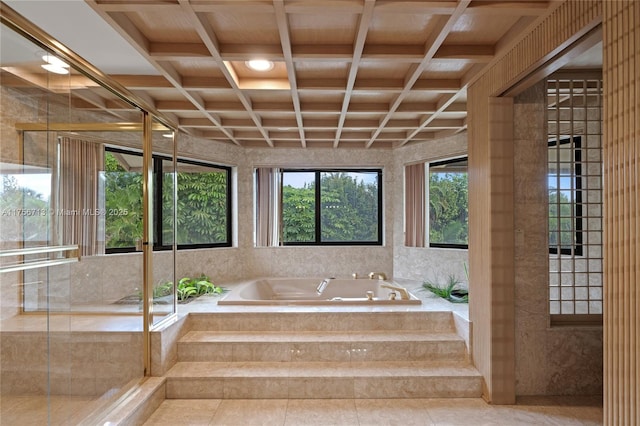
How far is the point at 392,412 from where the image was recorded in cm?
258

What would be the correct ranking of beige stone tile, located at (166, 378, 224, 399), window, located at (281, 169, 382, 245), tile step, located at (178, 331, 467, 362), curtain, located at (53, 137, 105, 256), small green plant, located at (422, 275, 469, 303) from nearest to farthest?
curtain, located at (53, 137, 105, 256) < beige stone tile, located at (166, 378, 224, 399) < tile step, located at (178, 331, 467, 362) < small green plant, located at (422, 275, 469, 303) < window, located at (281, 169, 382, 245)

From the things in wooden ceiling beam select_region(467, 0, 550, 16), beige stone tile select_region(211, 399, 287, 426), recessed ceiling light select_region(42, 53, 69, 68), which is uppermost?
wooden ceiling beam select_region(467, 0, 550, 16)

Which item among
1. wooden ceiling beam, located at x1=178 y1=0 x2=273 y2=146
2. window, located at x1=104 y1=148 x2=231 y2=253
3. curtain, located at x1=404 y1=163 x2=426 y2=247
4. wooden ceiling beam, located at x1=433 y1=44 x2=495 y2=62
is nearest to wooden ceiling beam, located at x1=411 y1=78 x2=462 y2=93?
wooden ceiling beam, located at x1=433 y1=44 x2=495 y2=62

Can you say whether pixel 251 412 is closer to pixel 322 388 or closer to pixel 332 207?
pixel 322 388

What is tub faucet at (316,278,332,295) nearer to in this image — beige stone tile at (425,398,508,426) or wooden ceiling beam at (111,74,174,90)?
beige stone tile at (425,398,508,426)

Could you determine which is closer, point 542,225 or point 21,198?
point 21,198

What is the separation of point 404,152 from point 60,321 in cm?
436

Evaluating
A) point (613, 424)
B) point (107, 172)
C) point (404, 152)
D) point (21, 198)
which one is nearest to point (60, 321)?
point (21, 198)

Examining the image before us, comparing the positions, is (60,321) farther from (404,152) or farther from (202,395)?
(404,152)

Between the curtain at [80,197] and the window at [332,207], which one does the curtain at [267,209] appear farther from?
the curtain at [80,197]

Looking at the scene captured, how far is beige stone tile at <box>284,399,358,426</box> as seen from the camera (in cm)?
244

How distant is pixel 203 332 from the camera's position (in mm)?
3314

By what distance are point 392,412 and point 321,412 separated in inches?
19.9

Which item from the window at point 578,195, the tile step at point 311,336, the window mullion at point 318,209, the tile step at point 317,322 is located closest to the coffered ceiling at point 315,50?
the window at point 578,195
